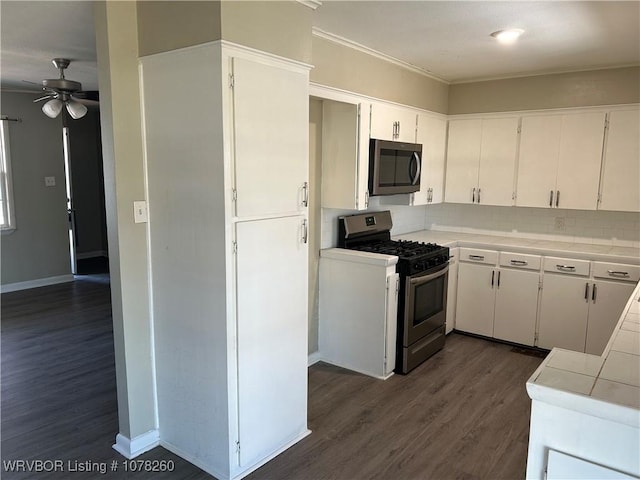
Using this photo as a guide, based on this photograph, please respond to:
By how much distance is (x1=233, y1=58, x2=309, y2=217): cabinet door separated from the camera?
217 cm

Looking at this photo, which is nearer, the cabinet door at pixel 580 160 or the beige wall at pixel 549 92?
the beige wall at pixel 549 92

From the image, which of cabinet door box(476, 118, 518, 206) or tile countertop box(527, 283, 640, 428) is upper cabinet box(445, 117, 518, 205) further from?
tile countertop box(527, 283, 640, 428)

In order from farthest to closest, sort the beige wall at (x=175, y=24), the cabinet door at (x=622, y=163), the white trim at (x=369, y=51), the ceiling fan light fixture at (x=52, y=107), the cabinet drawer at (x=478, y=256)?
the cabinet drawer at (x=478, y=256), the ceiling fan light fixture at (x=52, y=107), the cabinet door at (x=622, y=163), the white trim at (x=369, y=51), the beige wall at (x=175, y=24)

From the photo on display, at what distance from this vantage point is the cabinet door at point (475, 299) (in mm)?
4305

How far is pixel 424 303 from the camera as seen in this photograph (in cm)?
376

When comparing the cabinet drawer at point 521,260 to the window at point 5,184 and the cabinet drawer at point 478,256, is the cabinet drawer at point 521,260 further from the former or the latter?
the window at point 5,184

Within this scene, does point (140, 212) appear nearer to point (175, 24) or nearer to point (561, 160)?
point (175, 24)

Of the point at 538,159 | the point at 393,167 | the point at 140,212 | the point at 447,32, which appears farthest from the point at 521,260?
the point at 140,212

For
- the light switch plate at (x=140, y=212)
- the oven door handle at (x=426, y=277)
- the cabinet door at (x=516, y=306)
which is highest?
the light switch plate at (x=140, y=212)

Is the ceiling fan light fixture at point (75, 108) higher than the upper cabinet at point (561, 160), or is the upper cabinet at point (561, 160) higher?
the ceiling fan light fixture at point (75, 108)

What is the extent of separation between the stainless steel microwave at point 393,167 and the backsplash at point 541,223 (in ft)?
3.56

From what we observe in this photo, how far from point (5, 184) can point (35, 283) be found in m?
1.31

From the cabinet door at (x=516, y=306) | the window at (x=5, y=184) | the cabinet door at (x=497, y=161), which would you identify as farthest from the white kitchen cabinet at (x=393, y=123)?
the window at (x=5, y=184)

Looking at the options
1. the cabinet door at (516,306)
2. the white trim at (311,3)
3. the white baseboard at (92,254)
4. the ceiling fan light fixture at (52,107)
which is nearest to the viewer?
the white trim at (311,3)
